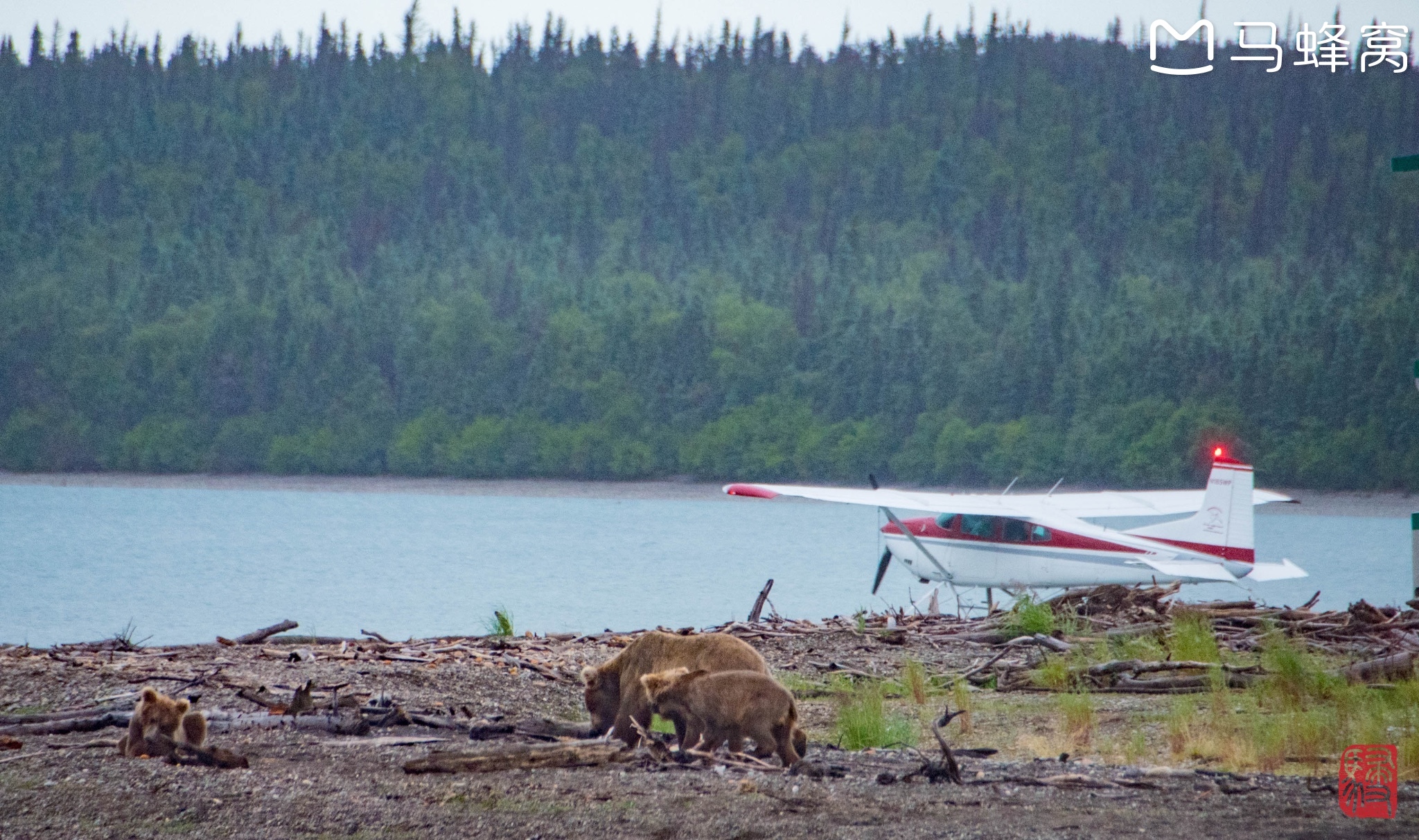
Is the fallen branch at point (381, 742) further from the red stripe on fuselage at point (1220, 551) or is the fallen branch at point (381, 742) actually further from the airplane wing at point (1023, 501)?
the red stripe on fuselage at point (1220, 551)

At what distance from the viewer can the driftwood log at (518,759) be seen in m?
5.42

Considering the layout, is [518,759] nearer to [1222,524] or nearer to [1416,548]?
[1416,548]

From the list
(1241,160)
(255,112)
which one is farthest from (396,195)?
(1241,160)

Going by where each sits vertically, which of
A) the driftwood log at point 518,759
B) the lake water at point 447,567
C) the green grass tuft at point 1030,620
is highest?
the driftwood log at point 518,759

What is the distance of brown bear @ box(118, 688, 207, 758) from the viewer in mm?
5621

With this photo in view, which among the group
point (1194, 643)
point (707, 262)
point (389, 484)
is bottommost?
point (389, 484)

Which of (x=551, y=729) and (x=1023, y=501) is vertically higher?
(x=551, y=729)

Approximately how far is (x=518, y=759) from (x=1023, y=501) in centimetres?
1662

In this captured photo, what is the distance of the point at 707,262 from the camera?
118m

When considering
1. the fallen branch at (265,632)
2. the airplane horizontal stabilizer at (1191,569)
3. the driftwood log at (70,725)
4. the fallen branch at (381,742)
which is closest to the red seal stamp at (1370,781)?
the fallen branch at (381,742)

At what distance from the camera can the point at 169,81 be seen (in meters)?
144

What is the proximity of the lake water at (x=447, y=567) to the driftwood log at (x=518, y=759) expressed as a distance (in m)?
7.08

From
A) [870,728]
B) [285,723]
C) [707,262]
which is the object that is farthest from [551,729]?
[707,262]

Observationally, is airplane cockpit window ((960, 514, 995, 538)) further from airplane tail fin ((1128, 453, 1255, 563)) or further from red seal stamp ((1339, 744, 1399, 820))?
red seal stamp ((1339, 744, 1399, 820))
